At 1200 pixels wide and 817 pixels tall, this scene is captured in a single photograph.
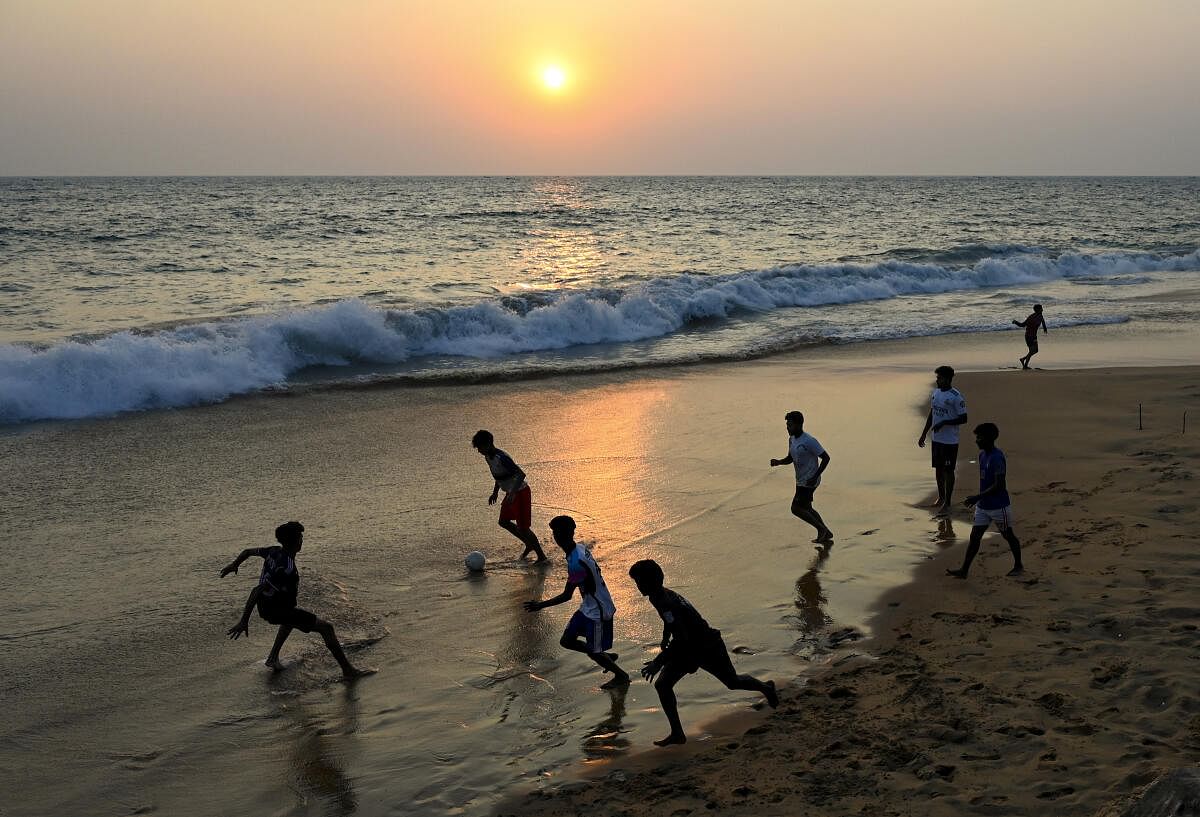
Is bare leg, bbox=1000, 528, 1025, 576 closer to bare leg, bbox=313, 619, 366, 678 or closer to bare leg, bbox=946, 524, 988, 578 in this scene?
bare leg, bbox=946, 524, 988, 578

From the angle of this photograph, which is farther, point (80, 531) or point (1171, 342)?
point (1171, 342)

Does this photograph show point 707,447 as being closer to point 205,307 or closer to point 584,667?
point 584,667

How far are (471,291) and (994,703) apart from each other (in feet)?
86.3

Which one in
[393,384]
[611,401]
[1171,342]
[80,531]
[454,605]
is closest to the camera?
[454,605]

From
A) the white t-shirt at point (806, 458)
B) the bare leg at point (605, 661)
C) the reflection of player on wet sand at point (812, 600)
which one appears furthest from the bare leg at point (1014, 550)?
the bare leg at point (605, 661)

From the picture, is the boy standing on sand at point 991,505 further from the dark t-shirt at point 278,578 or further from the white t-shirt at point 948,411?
the dark t-shirt at point 278,578

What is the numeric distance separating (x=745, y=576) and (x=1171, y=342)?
17.9 metres

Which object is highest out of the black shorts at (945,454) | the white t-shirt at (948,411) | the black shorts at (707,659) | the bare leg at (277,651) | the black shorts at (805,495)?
the white t-shirt at (948,411)

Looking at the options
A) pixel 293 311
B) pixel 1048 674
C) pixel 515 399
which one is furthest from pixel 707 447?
pixel 293 311

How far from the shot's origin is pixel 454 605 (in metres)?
9.11

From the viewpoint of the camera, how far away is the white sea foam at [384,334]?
57.7ft

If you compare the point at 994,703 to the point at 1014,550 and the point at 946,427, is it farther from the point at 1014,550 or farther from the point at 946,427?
the point at 946,427

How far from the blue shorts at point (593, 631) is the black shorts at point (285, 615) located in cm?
188

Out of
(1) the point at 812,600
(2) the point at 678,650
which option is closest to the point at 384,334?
(1) the point at 812,600
